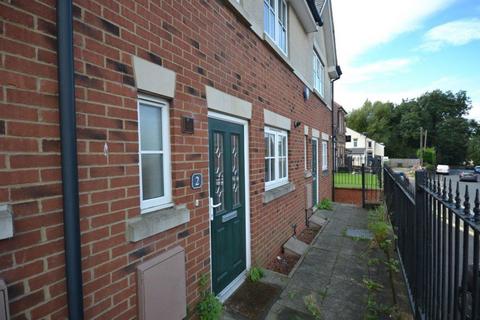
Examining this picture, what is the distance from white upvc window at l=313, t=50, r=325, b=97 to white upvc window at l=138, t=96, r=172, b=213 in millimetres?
8492

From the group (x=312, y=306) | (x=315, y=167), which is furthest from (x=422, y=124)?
(x=312, y=306)

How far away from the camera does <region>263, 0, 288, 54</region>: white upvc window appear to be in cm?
550

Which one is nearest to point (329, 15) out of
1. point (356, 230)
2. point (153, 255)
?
point (356, 230)

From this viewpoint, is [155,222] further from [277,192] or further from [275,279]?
[277,192]

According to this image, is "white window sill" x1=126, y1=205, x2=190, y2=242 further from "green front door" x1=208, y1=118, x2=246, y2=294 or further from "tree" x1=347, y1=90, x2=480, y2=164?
"tree" x1=347, y1=90, x2=480, y2=164

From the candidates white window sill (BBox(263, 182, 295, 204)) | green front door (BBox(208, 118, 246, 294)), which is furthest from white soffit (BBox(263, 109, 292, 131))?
white window sill (BBox(263, 182, 295, 204))

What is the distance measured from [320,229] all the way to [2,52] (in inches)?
282

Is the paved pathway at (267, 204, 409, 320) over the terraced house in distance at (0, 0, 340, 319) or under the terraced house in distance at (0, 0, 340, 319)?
under

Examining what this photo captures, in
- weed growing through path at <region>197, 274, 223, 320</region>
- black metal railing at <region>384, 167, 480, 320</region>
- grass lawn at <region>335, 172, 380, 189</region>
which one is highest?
black metal railing at <region>384, 167, 480, 320</region>

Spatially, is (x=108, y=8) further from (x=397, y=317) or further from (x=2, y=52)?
(x=397, y=317)

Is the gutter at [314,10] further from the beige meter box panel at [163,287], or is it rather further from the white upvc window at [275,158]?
the beige meter box panel at [163,287]

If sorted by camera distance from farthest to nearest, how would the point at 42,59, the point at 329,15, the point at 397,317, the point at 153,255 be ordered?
the point at 329,15 < the point at 397,317 < the point at 153,255 < the point at 42,59

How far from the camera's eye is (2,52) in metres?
1.44

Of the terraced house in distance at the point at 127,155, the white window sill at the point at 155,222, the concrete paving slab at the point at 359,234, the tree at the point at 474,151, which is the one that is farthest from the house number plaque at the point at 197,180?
the tree at the point at 474,151
